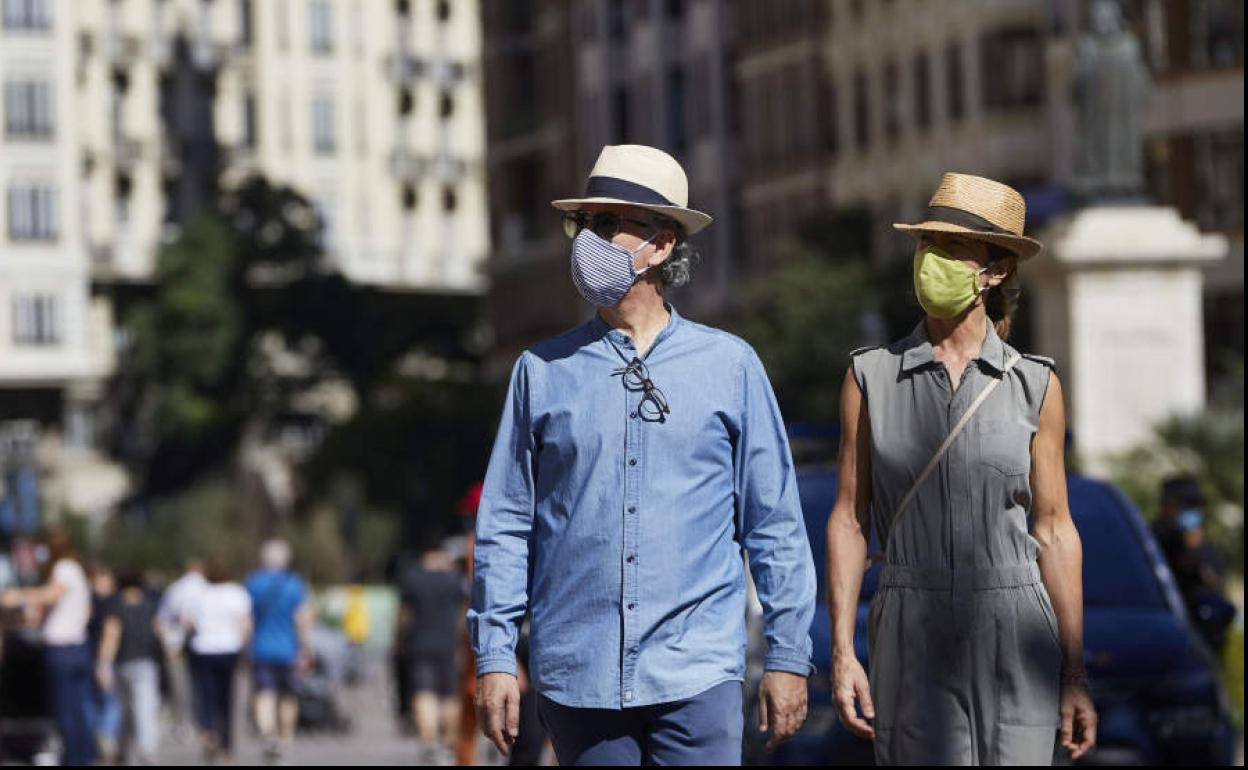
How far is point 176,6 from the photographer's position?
11856cm

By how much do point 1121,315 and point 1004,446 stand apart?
78.9ft

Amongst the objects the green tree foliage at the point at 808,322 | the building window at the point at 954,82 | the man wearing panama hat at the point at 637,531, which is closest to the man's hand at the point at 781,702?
the man wearing panama hat at the point at 637,531

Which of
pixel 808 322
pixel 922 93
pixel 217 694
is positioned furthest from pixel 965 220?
pixel 922 93

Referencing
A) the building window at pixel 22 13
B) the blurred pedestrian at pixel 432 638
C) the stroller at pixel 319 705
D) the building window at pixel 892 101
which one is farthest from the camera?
the building window at pixel 22 13

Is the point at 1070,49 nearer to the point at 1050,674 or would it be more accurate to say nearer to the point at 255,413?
the point at 255,413

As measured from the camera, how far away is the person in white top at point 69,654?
26.2 m

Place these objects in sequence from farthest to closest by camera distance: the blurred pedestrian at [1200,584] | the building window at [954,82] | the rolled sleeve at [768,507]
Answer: the building window at [954,82]
the blurred pedestrian at [1200,584]
the rolled sleeve at [768,507]

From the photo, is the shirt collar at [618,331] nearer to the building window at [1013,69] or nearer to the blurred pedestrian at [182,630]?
the blurred pedestrian at [182,630]

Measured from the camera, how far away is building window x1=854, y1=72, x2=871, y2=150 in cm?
7612

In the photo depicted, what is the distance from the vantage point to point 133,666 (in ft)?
99.1

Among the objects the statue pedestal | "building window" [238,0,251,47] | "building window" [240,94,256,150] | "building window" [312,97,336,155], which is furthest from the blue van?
"building window" [312,97,336,155]

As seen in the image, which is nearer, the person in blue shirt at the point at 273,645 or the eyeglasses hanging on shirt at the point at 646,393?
the eyeglasses hanging on shirt at the point at 646,393

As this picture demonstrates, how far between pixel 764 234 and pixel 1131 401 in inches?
1893

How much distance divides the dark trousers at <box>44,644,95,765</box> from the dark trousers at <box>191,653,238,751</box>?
1.73m
